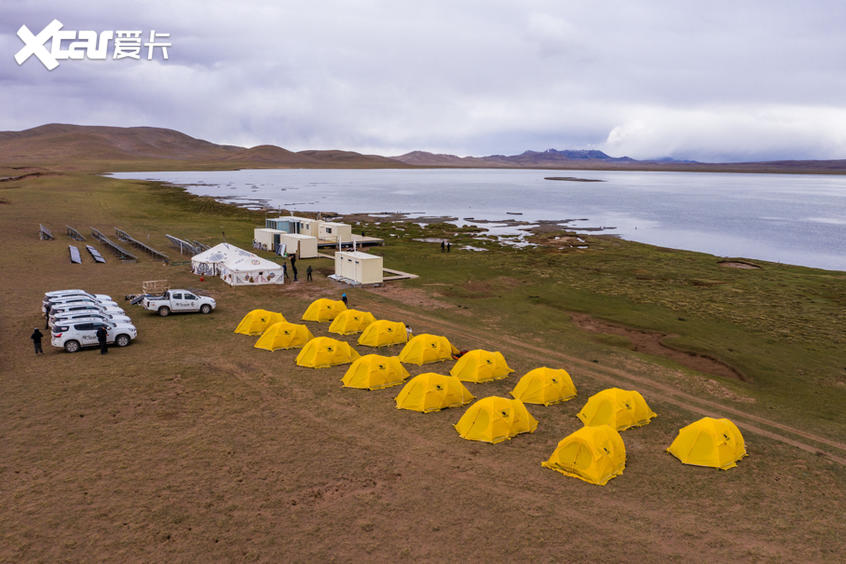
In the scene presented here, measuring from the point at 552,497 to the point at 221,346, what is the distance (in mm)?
18334

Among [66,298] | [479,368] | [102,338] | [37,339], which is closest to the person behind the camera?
[479,368]

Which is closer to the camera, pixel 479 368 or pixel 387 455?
pixel 387 455

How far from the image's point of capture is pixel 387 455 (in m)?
16.5

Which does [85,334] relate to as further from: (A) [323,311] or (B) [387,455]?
(B) [387,455]

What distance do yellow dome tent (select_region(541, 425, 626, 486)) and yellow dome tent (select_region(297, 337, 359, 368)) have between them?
11.4 metres

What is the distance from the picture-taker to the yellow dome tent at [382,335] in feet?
90.4

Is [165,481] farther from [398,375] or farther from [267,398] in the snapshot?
[398,375]

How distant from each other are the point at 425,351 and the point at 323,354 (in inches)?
189

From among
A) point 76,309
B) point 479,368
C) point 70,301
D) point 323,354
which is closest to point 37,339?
A: point 76,309

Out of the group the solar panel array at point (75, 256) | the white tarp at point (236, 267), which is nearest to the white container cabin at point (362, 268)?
the white tarp at point (236, 267)

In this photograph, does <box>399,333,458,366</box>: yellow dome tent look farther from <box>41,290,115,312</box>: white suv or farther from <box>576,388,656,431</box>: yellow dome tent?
<box>41,290,115,312</box>: white suv

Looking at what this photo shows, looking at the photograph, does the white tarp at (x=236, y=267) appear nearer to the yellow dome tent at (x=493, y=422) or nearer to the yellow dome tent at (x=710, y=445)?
the yellow dome tent at (x=493, y=422)

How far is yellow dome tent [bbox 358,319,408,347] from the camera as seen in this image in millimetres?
27553

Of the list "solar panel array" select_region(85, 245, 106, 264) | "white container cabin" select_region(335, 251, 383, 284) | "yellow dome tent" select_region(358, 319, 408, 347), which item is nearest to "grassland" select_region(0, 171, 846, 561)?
"yellow dome tent" select_region(358, 319, 408, 347)
